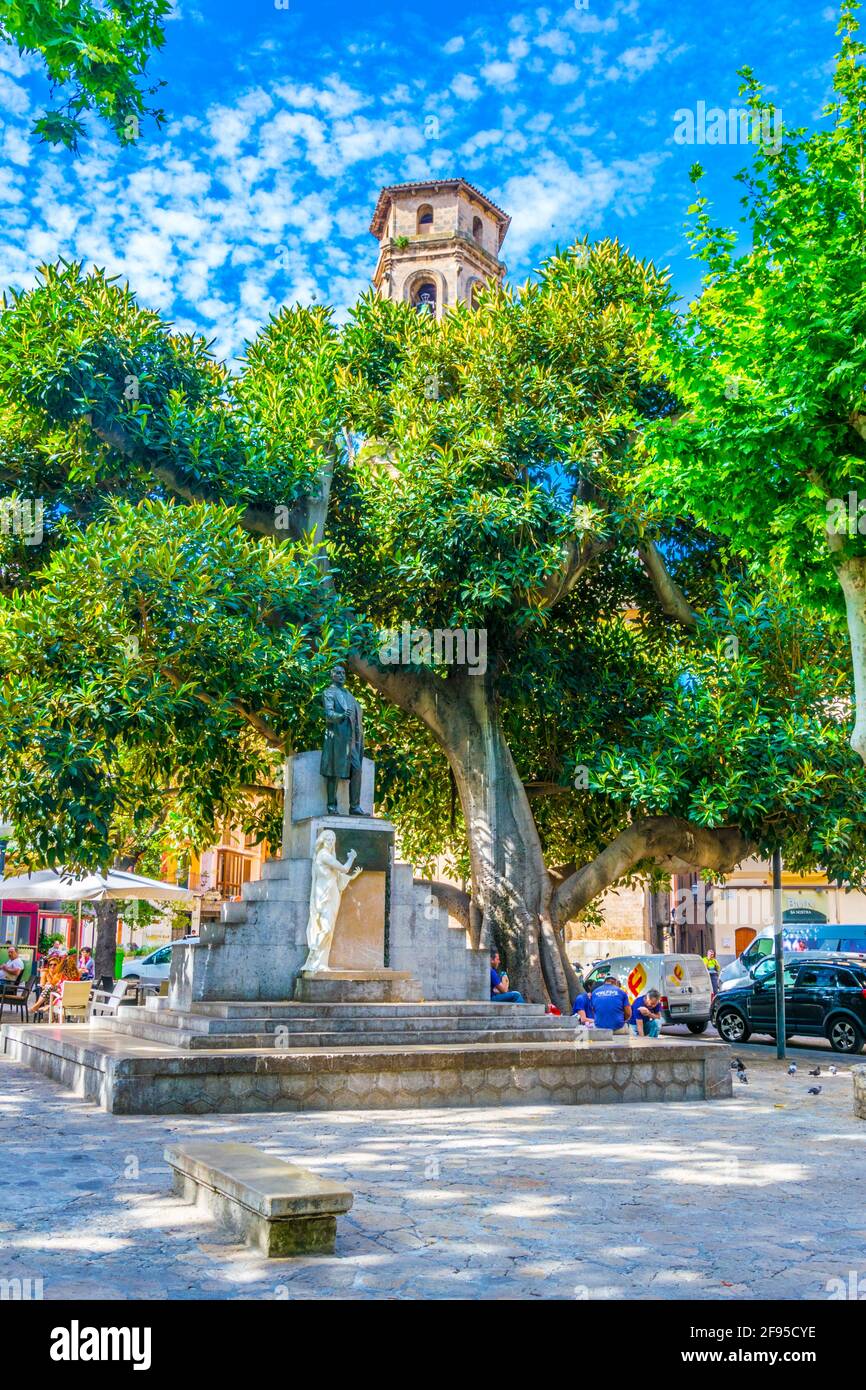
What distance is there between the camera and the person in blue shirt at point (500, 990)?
628 inches

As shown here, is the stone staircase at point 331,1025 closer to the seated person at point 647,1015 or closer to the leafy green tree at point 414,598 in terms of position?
the leafy green tree at point 414,598

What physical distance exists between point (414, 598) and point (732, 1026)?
429 inches

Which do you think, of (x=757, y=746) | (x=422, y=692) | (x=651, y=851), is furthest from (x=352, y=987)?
(x=651, y=851)

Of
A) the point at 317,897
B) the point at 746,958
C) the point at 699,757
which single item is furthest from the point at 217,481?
the point at 746,958

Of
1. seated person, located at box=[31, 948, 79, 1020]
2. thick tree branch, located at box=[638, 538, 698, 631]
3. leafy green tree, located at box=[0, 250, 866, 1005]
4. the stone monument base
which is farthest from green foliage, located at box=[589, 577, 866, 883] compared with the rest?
seated person, located at box=[31, 948, 79, 1020]

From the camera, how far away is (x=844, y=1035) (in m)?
20.9

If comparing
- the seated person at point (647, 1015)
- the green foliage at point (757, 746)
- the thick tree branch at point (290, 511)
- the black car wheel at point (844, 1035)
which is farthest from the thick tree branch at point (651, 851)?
the thick tree branch at point (290, 511)

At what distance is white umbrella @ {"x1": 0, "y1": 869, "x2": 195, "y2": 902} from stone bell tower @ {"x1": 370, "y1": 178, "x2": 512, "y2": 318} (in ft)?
119

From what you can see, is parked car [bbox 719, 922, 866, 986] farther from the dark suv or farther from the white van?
the dark suv

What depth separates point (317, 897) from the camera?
13742mm

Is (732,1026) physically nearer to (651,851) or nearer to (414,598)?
(651,851)

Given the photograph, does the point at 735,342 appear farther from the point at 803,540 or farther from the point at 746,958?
the point at 746,958

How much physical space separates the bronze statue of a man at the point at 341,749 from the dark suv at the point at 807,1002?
10628 mm

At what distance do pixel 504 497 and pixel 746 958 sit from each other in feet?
52.6
